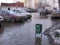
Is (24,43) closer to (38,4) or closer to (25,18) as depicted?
(25,18)

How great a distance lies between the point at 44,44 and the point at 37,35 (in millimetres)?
2672

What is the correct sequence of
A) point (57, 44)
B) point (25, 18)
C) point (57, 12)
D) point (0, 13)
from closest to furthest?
point (57, 44) < point (0, 13) < point (25, 18) < point (57, 12)

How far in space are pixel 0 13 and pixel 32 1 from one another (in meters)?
57.2

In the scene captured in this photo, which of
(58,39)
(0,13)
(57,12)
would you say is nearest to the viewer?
(58,39)

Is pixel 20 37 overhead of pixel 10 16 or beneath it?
beneath

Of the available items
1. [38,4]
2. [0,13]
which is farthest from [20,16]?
[38,4]

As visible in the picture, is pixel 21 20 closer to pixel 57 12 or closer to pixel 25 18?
pixel 25 18

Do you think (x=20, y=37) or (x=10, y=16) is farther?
→ (x=10, y=16)

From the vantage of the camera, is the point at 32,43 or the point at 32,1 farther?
the point at 32,1

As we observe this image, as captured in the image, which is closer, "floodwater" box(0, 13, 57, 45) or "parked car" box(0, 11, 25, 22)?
"floodwater" box(0, 13, 57, 45)

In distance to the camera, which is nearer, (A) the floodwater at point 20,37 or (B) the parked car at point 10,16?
(A) the floodwater at point 20,37

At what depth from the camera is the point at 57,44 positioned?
12125mm

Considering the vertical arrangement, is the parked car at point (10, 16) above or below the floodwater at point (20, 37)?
above

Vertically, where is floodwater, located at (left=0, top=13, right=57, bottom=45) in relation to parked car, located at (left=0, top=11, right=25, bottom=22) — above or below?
below
